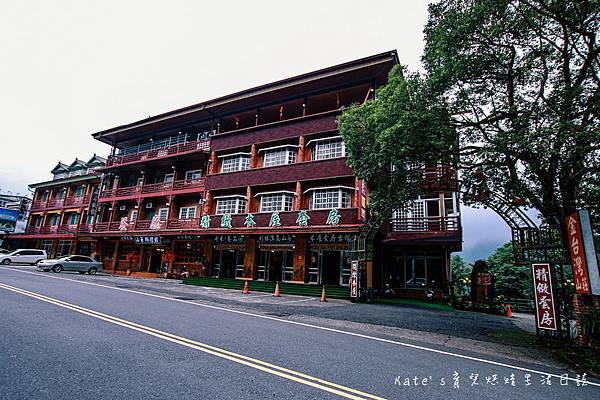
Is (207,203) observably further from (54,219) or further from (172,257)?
(54,219)

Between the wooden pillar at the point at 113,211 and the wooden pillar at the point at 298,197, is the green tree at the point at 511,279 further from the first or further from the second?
the wooden pillar at the point at 113,211

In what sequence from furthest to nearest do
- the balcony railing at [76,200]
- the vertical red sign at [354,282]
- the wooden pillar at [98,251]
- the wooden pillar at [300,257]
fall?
the balcony railing at [76,200] → the wooden pillar at [98,251] → the wooden pillar at [300,257] → the vertical red sign at [354,282]

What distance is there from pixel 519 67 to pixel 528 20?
4.32 ft

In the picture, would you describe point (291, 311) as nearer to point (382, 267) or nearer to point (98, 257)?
point (382, 267)

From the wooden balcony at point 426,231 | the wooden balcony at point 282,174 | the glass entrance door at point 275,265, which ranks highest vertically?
the wooden balcony at point 282,174

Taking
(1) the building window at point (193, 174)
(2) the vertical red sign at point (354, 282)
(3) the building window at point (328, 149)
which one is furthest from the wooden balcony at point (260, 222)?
(1) the building window at point (193, 174)

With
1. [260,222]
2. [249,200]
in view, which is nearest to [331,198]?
[260,222]

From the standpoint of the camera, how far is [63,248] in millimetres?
36031

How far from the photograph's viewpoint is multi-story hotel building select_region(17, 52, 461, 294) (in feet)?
62.0

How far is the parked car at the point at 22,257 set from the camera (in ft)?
96.8

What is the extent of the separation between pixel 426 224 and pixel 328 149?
7.62m

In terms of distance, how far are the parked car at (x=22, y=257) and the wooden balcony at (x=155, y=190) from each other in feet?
29.5

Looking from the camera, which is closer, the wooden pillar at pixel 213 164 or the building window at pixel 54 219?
the wooden pillar at pixel 213 164

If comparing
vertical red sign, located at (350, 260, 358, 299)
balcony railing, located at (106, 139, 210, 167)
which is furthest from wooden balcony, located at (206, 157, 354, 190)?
vertical red sign, located at (350, 260, 358, 299)
